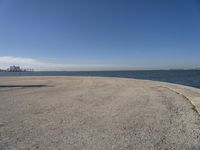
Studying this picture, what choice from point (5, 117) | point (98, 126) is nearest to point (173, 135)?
point (98, 126)

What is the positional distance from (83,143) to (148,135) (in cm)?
153

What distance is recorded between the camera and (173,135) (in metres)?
4.30

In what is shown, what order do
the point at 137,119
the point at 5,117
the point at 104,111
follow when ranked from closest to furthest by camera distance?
the point at 137,119
the point at 5,117
the point at 104,111

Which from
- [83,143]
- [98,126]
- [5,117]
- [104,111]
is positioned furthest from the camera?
[104,111]

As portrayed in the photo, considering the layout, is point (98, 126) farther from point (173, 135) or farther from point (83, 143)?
point (173, 135)

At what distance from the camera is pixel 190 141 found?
3984 mm

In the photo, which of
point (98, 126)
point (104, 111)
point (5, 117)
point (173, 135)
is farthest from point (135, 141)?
point (5, 117)

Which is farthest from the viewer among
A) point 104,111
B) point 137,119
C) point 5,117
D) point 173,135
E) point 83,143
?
point 104,111

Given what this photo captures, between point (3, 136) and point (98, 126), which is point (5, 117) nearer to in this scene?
point (3, 136)

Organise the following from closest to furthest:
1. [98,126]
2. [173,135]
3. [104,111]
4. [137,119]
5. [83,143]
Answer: [83,143], [173,135], [98,126], [137,119], [104,111]

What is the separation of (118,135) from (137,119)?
4.79ft

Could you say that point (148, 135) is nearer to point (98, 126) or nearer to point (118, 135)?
point (118, 135)

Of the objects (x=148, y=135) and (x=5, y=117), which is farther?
(x=5, y=117)

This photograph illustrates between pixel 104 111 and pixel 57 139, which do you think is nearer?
pixel 57 139
